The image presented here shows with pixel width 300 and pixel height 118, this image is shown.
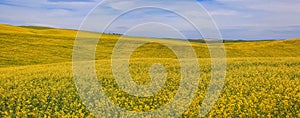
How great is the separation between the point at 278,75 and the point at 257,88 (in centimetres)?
359

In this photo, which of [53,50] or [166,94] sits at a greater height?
[53,50]

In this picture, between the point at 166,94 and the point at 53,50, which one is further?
the point at 53,50

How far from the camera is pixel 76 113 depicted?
1409 cm

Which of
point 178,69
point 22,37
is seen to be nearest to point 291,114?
point 178,69

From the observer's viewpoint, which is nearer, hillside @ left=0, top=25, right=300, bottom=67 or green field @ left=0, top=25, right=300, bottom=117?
green field @ left=0, top=25, right=300, bottom=117

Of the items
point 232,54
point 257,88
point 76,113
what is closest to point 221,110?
point 257,88

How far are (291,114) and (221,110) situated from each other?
91.5 inches

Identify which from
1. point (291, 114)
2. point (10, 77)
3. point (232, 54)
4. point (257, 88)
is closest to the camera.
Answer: point (291, 114)

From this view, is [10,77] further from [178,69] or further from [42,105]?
[178,69]

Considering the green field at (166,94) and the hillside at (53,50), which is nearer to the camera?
the green field at (166,94)

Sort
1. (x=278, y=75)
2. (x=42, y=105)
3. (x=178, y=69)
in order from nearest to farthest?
1. (x=42, y=105)
2. (x=278, y=75)
3. (x=178, y=69)

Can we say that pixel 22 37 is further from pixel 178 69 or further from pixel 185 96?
pixel 185 96

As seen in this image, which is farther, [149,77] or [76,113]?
[149,77]

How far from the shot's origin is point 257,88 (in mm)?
16469
